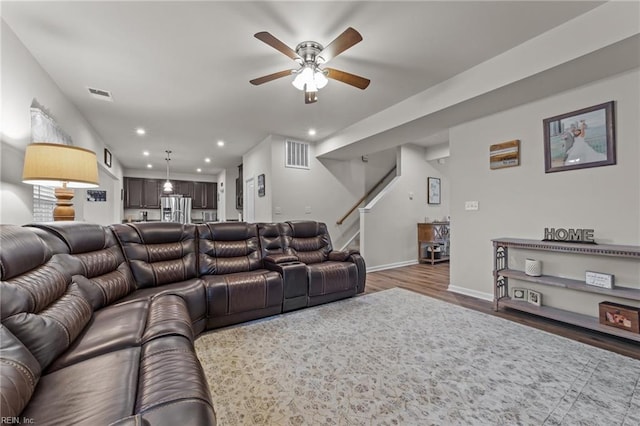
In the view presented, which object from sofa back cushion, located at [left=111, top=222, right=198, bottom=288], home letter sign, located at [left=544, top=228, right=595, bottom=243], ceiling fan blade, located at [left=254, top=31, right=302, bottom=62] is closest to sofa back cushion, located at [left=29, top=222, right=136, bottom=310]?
sofa back cushion, located at [left=111, top=222, right=198, bottom=288]

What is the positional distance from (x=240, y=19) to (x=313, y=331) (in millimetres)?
2816

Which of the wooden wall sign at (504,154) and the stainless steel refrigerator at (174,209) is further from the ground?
the wooden wall sign at (504,154)

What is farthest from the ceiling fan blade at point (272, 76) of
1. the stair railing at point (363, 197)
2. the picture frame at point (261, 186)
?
the stair railing at point (363, 197)

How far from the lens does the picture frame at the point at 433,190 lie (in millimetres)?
6414

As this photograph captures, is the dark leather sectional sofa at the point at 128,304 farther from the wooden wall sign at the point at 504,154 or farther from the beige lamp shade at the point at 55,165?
the wooden wall sign at the point at 504,154

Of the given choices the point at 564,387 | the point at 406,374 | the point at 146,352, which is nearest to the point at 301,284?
the point at 406,374

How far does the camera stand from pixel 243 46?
Answer: 2.47 meters

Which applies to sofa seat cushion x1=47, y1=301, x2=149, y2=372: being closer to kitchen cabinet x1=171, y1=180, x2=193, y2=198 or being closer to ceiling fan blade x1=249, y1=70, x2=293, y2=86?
ceiling fan blade x1=249, y1=70, x2=293, y2=86

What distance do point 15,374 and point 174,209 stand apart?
825cm

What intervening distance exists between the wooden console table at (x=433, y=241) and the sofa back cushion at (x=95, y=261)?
5.44 metres

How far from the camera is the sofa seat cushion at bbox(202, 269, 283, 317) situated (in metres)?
2.57

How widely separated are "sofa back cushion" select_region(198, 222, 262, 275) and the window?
4.97 feet

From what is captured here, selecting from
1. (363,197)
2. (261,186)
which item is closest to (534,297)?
(363,197)

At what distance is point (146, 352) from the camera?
1285 millimetres
